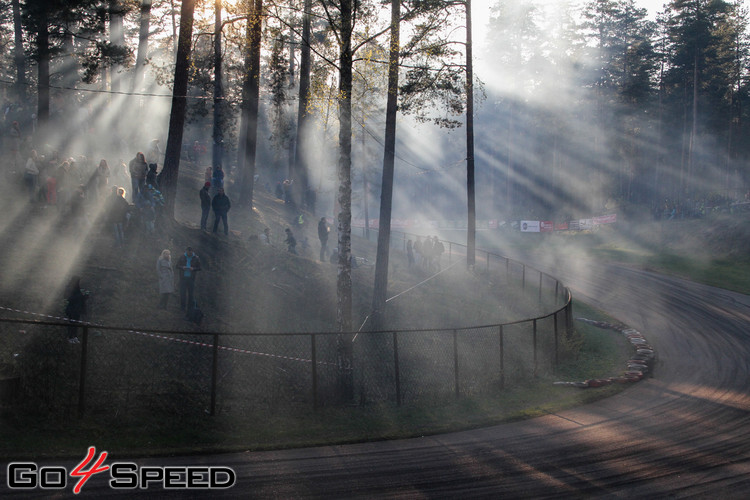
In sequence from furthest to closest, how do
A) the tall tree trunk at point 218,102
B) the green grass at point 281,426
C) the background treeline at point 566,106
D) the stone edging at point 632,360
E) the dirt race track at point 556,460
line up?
the background treeline at point 566,106
the tall tree trunk at point 218,102
the stone edging at point 632,360
the green grass at point 281,426
the dirt race track at point 556,460

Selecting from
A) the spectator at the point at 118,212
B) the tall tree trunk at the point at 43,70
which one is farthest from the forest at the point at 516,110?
the spectator at the point at 118,212

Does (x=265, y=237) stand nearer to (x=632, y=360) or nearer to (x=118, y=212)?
(x=118, y=212)

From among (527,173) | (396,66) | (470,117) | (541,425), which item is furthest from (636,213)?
(541,425)

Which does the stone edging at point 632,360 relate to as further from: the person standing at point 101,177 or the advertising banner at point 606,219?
the advertising banner at point 606,219

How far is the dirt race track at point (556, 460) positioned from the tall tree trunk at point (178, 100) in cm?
1380

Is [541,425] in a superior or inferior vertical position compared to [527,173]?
inferior

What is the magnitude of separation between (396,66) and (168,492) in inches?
568

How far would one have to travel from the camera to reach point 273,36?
14.6 metres

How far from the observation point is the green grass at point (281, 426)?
993 centimetres

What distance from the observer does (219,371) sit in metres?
13.6

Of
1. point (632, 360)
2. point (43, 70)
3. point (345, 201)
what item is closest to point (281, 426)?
point (345, 201)

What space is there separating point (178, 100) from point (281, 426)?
1371cm

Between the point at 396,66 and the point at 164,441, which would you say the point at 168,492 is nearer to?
the point at 164,441

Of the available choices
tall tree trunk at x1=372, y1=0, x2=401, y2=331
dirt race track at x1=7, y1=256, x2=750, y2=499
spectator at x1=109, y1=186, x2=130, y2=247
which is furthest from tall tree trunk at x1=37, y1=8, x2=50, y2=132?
dirt race track at x1=7, y1=256, x2=750, y2=499
